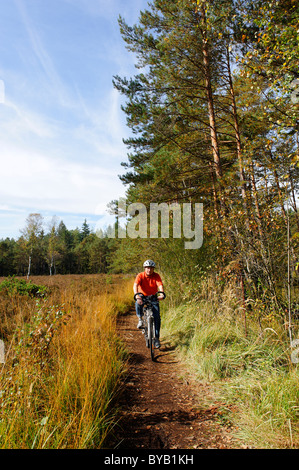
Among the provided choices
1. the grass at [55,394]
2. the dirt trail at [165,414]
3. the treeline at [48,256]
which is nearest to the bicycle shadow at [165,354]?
the dirt trail at [165,414]

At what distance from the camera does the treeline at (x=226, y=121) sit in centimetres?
446

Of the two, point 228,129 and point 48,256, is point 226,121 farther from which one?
point 48,256

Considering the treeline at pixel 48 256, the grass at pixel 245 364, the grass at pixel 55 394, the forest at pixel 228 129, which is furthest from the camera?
the treeline at pixel 48 256

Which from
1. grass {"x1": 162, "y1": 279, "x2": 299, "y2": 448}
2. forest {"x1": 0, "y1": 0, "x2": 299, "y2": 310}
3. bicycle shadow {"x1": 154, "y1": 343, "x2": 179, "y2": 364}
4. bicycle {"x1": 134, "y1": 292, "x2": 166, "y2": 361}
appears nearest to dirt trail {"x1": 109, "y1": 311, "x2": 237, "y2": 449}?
bicycle shadow {"x1": 154, "y1": 343, "x2": 179, "y2": 364}

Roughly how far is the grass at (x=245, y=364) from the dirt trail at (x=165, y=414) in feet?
0.72

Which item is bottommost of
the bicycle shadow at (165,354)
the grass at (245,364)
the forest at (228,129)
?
the bicycle shadow at (165,354)

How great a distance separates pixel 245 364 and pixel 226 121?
7310 mm

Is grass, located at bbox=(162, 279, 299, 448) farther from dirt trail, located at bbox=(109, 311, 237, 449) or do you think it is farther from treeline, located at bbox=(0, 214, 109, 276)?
treeline, located at bbox=(0, 214, 109, 276)

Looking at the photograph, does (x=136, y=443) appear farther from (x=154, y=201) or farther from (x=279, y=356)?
(x=154, y=201)

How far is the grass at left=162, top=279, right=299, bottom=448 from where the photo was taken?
240 centimetres

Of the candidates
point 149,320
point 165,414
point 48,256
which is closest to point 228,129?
point 149,320

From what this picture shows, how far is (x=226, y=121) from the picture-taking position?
27.5ft

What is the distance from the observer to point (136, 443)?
8.09ft

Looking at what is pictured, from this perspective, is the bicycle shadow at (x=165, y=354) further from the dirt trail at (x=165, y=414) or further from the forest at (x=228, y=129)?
the forest at (x=228, y=129)
